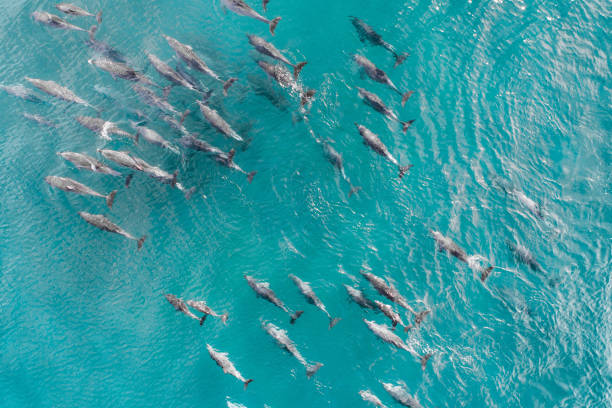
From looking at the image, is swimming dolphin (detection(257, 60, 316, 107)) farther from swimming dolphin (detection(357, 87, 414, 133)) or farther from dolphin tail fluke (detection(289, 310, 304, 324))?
dolphin tail fluke (detection(289, 310, 304, 324))

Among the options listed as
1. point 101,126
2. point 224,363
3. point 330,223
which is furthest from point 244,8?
point 224,363

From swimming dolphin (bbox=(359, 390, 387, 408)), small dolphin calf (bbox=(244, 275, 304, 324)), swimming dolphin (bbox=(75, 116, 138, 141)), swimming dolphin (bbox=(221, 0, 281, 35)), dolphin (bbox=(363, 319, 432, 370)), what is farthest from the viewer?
swimming dolphin (bbox=(75, 116, 138, 141))

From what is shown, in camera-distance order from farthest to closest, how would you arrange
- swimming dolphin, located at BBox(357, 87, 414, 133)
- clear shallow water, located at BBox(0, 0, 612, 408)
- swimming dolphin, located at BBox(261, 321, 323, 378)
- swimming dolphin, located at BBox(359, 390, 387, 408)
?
clear shallow water, located at BBox(0, 0, 612, 408)
swimming dolphin, located at BBox(261, 321, 323, 378)
swimming dolphin, located at BBox(359, 390, 387, 408)
swimming dolphin, located at BBox(357, 87, 414, 133)

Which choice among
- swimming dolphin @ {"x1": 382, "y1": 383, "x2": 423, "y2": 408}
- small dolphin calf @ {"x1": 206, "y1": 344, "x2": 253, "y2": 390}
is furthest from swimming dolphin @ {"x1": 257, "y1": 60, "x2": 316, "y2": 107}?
swimming dolphin @ {"x1": 382, "y1": 383, "x2": 423, "y2": 408}

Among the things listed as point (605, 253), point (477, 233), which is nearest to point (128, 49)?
point (477, 233)

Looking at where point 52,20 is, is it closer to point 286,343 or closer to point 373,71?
point 373,71

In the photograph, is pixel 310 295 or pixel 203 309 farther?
pixel 310 295

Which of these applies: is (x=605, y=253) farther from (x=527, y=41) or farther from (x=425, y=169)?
(x=527, y=41)
